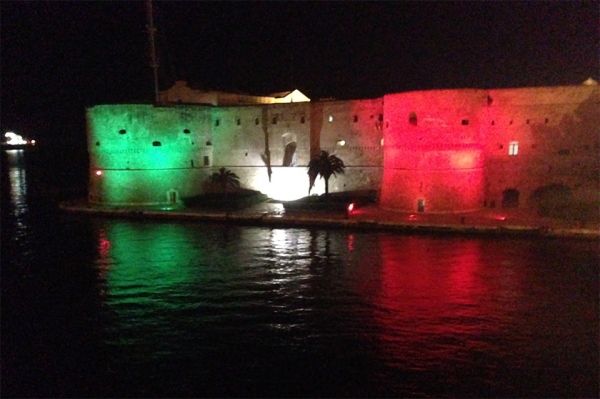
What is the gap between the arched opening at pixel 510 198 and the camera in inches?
945

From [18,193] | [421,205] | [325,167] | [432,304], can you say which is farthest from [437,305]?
[18,193]

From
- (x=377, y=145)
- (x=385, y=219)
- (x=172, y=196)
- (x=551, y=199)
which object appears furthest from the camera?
(x=172, y=196)

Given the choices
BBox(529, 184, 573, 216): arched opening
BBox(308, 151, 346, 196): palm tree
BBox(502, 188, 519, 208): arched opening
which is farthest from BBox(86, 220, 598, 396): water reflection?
BBox(308, 151, 346, 196): palm tree

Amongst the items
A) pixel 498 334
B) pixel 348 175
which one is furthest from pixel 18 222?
pixel 498 334

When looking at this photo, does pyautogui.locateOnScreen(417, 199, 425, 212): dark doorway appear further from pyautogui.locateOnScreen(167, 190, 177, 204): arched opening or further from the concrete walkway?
pyautogui.locateOnScreen(167, 190, 177, 204): arched opening

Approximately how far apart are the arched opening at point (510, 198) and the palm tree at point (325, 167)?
25.9 feet

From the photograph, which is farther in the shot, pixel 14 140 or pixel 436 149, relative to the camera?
pixel 14 140

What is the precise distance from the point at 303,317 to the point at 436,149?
12.8m

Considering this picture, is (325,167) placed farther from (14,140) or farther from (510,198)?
(14,140)

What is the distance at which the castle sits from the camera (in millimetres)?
22281

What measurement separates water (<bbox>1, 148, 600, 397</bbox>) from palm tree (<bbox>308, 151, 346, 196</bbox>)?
6.23m

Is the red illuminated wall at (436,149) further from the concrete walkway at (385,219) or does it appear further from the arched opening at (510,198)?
the arched opening at (510,198)

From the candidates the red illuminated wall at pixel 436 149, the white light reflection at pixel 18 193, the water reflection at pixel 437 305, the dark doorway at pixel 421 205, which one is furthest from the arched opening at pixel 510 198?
the white light reflection at pixel 18 193

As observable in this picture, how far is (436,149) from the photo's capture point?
72.8ft
